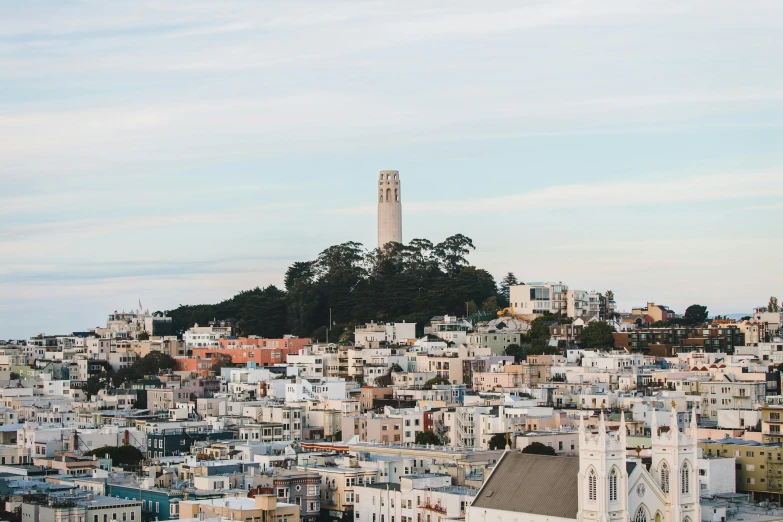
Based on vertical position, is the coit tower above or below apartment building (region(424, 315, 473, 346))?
above

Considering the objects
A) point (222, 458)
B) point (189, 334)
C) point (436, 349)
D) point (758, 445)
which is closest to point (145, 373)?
point (189, 334)

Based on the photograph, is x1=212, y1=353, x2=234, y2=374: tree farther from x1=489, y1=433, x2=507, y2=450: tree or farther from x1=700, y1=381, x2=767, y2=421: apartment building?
x1=489, y1=433, x2=507, y2=450: tree

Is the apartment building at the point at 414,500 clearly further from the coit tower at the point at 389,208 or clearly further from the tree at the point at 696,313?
the coit tower at the point at 389,208

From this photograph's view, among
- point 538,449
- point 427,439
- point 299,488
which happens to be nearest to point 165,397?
point 427,439

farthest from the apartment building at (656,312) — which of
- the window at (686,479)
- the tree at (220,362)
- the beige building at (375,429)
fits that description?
the window at (686,479)

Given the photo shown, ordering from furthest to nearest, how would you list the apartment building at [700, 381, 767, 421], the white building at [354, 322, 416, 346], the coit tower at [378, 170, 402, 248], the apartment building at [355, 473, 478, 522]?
the coit tower at [378, 170, 402, 248] < the white building at [354, 322, 416, 346] < the apartment building at [700, 381, 767, 421] < the apartment building at [355, 473, 478, 522]

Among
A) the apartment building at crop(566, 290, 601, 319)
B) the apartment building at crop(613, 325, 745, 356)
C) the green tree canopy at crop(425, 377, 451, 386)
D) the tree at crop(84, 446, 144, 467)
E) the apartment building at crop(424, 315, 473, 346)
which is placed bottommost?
the tree at crop(84, 446, 144, 467)

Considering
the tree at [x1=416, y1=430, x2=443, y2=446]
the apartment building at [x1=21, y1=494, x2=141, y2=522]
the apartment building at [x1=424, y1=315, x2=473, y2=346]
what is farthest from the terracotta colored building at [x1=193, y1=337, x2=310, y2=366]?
the apartment building at [x1=21, y1=494, x2=141, y2=522]

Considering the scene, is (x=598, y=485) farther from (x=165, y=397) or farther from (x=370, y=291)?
(x=370, y=291)
